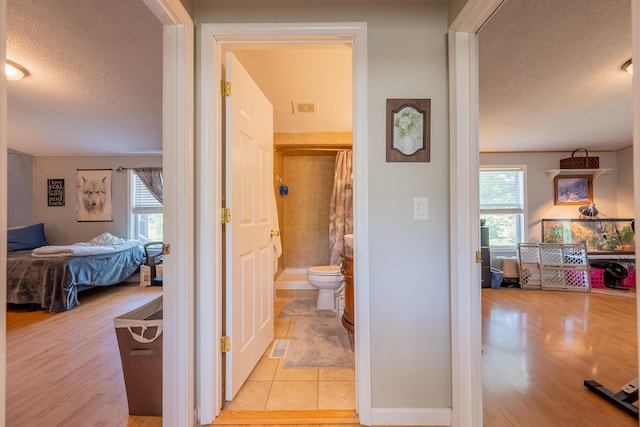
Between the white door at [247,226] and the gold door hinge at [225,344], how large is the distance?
2 cm

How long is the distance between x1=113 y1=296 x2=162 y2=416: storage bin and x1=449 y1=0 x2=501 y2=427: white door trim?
1519 millimetres

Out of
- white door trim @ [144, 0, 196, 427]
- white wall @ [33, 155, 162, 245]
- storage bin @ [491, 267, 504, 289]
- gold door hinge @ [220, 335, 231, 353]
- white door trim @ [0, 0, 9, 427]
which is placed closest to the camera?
white door trim @ [0, 0, 9, 427]

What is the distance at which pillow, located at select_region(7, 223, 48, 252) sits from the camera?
4.03 m

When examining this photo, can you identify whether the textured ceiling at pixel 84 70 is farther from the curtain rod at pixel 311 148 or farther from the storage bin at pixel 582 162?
the storage bin at pixel 582 162

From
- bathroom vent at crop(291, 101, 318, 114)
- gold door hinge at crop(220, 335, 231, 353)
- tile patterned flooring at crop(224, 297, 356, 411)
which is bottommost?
tile patterned flooring at crop(224, 297, 356, 411)

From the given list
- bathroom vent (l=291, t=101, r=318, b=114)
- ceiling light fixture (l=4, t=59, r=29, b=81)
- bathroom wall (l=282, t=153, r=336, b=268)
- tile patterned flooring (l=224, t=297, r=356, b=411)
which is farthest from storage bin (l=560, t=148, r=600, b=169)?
ceiling light fixture (l=4, t=59, r=29, b=81)

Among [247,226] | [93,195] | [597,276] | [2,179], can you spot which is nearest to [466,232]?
[247,226]

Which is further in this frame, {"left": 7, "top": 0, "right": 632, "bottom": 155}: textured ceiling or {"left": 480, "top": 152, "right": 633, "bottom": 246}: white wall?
{"left": 480, "top": 152, "right": 633, "bottom": 246}: white wall

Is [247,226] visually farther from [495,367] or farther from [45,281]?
[45,281]

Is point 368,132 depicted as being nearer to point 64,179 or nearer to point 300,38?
point 300,38

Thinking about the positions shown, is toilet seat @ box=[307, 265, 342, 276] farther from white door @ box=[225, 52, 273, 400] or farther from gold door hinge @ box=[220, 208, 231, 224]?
gold door hinge @ box=[220, 208, 231, 224]

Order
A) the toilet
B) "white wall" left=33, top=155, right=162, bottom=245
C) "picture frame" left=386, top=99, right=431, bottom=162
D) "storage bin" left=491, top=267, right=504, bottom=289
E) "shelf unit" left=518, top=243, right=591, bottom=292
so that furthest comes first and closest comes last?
"white wall" left=33, top=155, right=162, bottom=245
"storage bin" left=491, top=267, right=504, bottom=289
"shelf unit" left=518, top=243, right=591, bottom=292
the toilet
"picture frame" left=386, top=99, right=431, bottom=162

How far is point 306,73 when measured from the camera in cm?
230

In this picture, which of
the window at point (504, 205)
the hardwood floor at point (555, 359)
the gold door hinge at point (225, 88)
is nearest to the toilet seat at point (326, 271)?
the hardwood floor at point (555, 359)
